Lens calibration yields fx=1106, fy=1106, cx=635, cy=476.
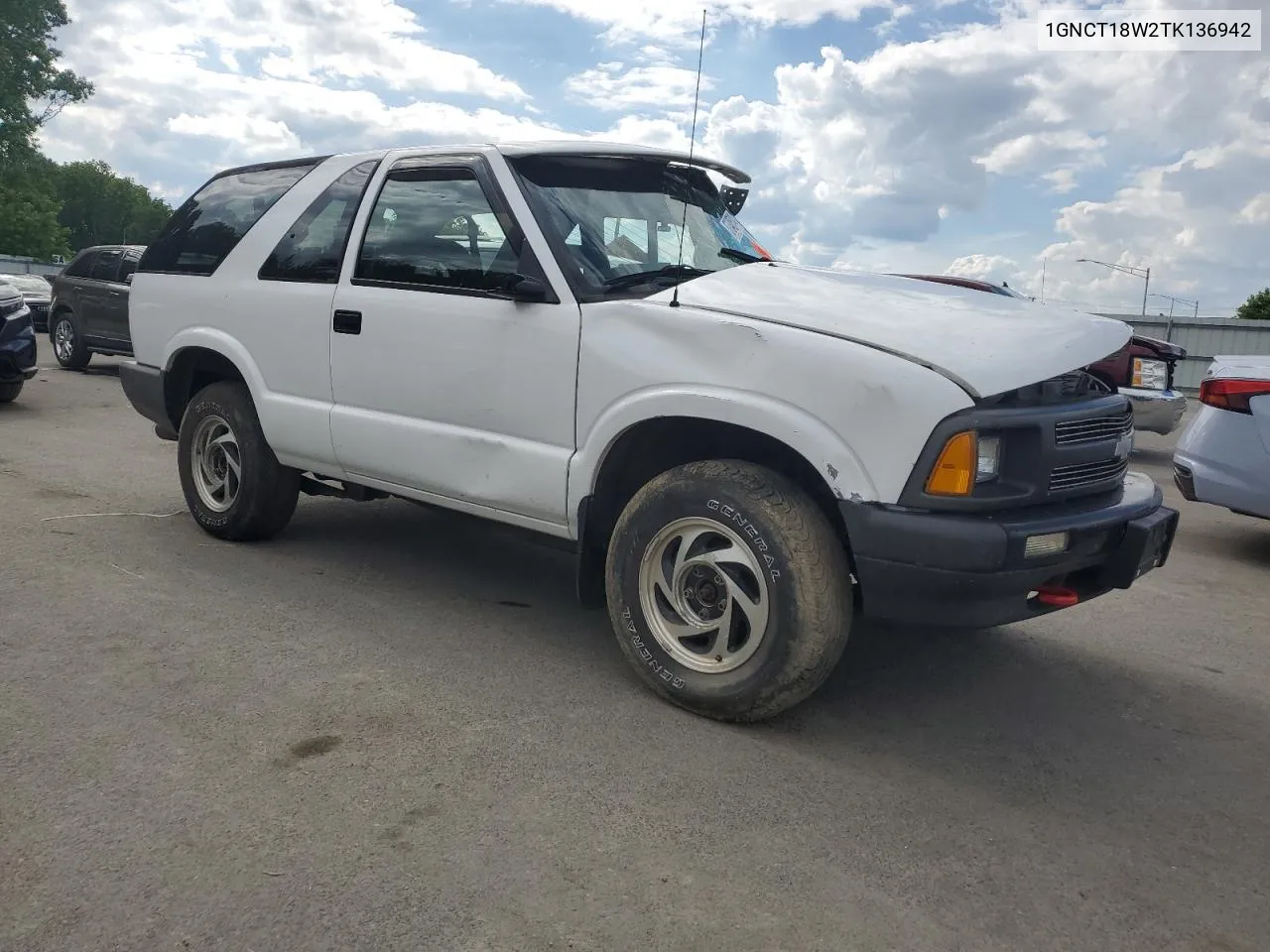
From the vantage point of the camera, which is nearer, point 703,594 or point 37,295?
point 703,594

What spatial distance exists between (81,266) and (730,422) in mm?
14345

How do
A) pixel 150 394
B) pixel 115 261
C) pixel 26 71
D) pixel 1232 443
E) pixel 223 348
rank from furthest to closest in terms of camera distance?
1. pixel 26 71
2. pixel 115 261
3. pixel 1232 443
4. pixel 150 394
5. pixel 223 348

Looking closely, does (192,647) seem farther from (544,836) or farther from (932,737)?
(932,737)

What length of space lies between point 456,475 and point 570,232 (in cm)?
104

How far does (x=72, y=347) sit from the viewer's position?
49.6 feet

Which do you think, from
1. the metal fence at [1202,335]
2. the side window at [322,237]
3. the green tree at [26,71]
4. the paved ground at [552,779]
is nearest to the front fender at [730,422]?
the paved ground at [552,779]

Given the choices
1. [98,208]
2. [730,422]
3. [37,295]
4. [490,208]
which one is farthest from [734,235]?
[98,208]

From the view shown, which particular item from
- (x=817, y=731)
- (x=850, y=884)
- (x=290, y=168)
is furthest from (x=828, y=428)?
(x=290, y=168)

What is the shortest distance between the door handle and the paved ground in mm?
1142

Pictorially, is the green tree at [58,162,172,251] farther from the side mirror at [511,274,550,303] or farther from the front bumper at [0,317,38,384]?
the side mirror at [511,274,550,303]

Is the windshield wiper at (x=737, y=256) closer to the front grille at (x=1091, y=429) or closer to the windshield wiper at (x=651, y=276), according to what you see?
the windshield wiper at (x=651, y=276)

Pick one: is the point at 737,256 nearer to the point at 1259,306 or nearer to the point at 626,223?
the point at 626,223

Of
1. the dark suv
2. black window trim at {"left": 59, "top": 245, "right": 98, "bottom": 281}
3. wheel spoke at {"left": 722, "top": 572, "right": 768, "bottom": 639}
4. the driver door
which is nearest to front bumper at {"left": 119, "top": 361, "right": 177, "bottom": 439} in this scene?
the driver door

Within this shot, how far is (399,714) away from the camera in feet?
11.6
